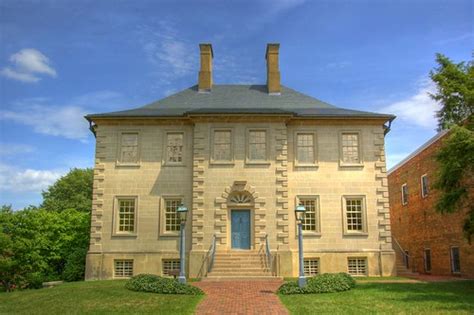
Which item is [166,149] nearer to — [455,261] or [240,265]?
[240,265]

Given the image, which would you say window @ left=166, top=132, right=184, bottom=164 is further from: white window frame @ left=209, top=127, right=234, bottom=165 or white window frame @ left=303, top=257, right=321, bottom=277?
white window frame @ left=303, top=257, right=321, bottom=277

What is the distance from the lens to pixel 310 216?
2275cm

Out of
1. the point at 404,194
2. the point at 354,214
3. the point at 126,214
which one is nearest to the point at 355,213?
the point at 354,214

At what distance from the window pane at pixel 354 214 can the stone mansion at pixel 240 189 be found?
5cm

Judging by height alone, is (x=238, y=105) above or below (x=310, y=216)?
above

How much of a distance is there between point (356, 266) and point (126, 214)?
39.9ft

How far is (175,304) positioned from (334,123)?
1412 centimetres

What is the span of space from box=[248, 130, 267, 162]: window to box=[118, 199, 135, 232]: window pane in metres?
6.70

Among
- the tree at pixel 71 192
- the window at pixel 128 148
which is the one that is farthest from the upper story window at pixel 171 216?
the tree at pixel 71 192

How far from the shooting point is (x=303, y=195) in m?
22.8

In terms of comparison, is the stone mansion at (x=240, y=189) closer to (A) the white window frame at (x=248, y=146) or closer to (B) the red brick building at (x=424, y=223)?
(A) the white window frame at (x=248, y=146)

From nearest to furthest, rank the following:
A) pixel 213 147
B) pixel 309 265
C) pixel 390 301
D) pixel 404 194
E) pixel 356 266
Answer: pixel 390 301 → pixel 309 265 → pixel 356 266 → pixel 213 147 → pixel 404 194

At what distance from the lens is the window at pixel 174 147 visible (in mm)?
23281

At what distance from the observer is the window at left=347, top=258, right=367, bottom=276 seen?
22234mm
